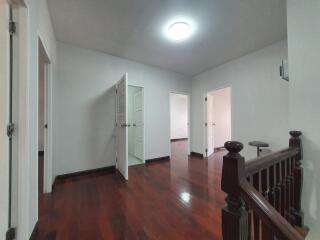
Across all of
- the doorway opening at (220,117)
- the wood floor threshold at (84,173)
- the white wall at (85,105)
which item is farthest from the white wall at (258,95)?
the wood floor threshold at (84,173)

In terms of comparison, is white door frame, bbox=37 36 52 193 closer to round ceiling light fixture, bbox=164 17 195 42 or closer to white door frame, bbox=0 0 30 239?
white door frame, bbox=0 0 30 239

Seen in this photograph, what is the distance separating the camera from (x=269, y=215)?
2.14ft

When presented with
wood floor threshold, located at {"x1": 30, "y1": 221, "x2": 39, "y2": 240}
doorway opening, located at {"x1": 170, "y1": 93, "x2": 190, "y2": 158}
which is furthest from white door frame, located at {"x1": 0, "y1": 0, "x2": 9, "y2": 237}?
doorway opening, located at {"x1": 170, "y1": 93, "x2": 190, "y2": 158}

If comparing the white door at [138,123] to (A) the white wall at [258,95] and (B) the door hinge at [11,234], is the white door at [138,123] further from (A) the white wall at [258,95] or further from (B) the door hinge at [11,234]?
(B) the door hinge at [11,234]

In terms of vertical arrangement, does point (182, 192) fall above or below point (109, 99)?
below

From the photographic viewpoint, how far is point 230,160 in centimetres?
72

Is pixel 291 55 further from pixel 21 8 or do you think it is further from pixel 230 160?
pixel 21 8

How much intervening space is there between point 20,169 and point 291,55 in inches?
109

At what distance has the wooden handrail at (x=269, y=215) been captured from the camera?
613 millimetres

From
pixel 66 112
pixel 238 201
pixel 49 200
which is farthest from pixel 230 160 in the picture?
pixel 66 112

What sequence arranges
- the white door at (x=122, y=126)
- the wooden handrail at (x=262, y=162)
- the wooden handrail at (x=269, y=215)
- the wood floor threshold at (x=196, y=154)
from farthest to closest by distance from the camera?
the wood floor threshold at (x=196, y=154) → the white door at (x=122, y=126) → the wooden handrail at (x=262, y=162) → the wooden handrail at (x=269, y=215)

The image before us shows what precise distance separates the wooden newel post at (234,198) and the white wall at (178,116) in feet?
24.5

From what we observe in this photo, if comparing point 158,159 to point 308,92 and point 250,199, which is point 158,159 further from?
point 250,199

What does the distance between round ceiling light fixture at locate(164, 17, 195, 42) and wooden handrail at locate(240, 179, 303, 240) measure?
7.63ft
